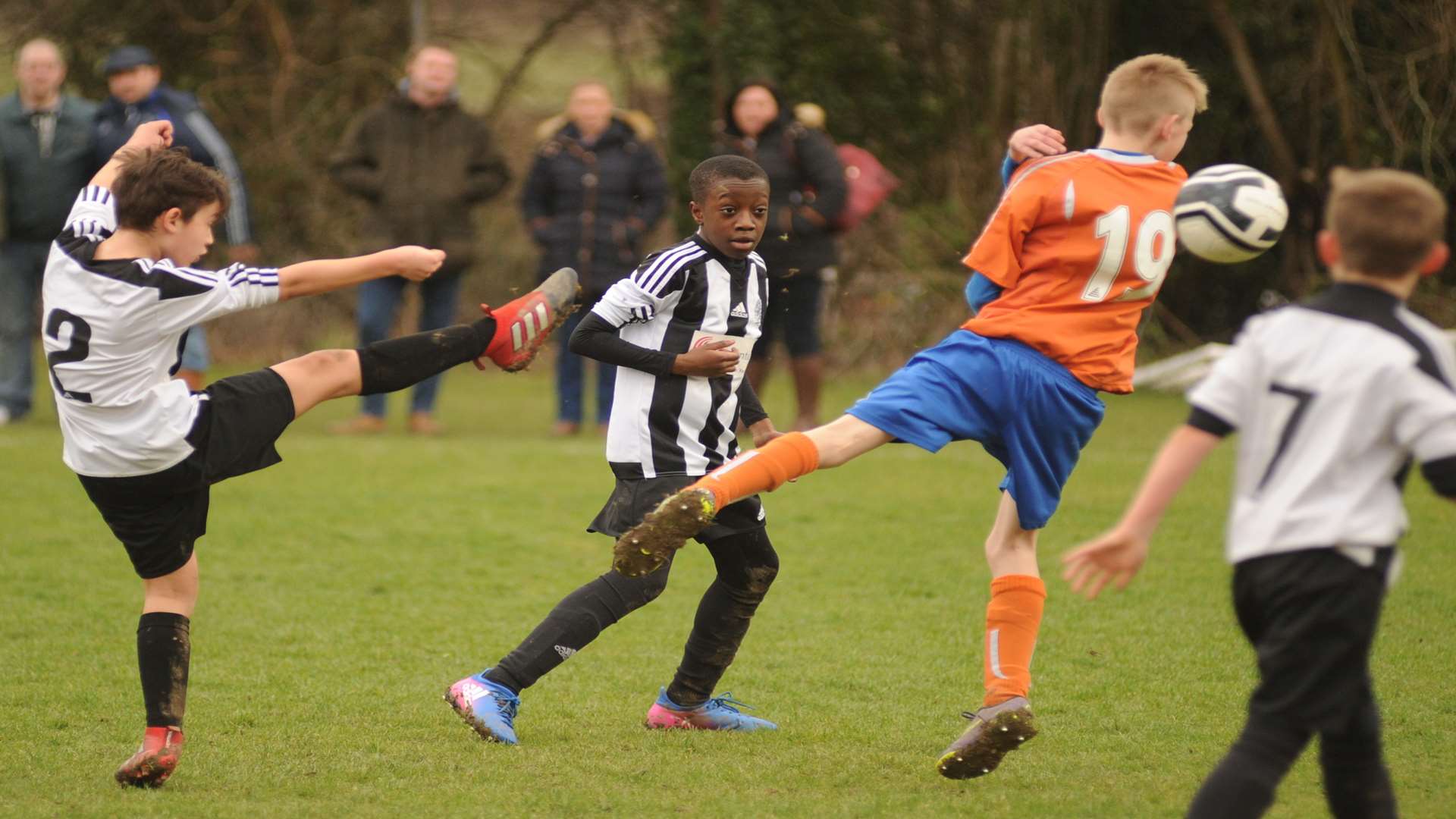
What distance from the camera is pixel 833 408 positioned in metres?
11.4

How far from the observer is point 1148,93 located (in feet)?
13.2

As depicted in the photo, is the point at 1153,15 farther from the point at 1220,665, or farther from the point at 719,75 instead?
the point at 1220,665

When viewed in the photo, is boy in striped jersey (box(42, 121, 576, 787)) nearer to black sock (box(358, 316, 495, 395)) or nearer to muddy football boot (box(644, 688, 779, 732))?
black sock (box(358, 316, 495, 395))

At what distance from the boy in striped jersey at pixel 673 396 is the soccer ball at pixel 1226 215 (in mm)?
1125

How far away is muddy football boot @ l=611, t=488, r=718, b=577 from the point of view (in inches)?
143

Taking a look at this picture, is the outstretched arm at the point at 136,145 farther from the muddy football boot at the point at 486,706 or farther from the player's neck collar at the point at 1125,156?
the player's neck collar at the point at 1125,156

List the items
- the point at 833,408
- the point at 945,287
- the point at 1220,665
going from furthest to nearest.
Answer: the point at 945,287 < the point at 833,408 < the point at 1220,665

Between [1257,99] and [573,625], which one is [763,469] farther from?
[1257,99]

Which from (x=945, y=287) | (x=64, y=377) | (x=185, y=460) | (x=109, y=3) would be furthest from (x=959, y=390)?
(x=109, y=3)

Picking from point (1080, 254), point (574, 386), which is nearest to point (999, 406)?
point (1080, 254)

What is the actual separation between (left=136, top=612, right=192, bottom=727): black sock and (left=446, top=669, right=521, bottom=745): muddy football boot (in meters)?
0.73

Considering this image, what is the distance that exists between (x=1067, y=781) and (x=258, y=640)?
2931mm

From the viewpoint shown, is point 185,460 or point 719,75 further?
point 719,75

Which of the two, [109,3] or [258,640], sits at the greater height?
[109,3]
